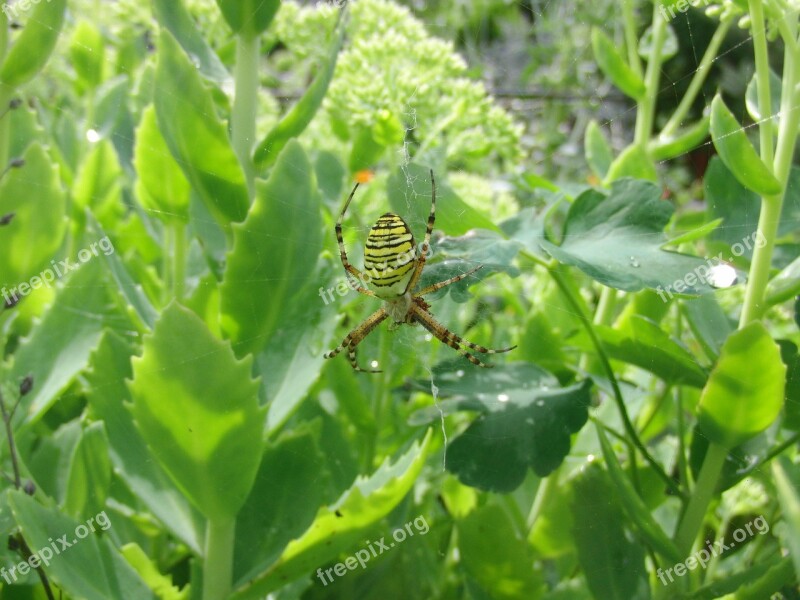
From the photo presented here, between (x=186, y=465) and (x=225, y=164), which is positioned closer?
(x=186, y=465)

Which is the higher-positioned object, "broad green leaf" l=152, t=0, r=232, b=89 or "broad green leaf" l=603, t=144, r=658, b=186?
"broad green leaf" l=152, t=0, r=232, b=89

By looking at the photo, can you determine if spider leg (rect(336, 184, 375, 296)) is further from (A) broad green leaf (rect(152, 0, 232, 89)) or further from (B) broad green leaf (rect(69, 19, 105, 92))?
(B) broad green leaf (rect(69, 19, 105, 92))

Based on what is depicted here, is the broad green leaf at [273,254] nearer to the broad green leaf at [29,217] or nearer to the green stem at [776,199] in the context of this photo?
the broad green leaf at [29,217]

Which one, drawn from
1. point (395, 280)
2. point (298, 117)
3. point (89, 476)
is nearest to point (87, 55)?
point (298, 117)

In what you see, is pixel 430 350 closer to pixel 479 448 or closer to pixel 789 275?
pixel 479 448


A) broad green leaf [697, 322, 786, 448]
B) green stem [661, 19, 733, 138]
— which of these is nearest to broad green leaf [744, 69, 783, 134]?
green stem [661, 19, 733, 138]

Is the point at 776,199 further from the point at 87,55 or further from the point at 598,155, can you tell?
the point at 87,55

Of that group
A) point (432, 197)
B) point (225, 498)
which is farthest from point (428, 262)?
point (225, 498)
